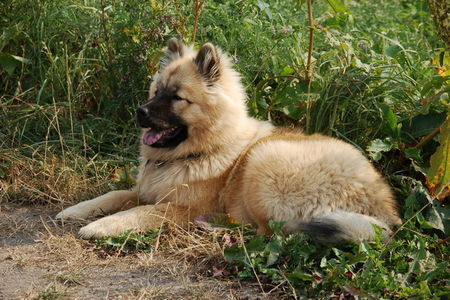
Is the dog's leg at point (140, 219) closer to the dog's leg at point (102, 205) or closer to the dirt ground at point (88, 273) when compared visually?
the dirt ground at point (88, 273)

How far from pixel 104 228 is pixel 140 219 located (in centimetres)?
24

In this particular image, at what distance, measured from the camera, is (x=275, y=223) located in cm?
355

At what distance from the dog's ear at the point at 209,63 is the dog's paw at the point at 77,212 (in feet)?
4.16

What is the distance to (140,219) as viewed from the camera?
391 cm

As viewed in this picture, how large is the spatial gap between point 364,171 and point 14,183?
2.69 meters

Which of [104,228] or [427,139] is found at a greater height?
[427,139]

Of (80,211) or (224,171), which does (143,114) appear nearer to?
(224,171)

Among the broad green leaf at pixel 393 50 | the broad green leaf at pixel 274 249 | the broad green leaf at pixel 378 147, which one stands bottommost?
the broad green leaf at pixel 274 249

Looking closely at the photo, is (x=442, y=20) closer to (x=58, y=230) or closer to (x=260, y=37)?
(x=260, y=37)

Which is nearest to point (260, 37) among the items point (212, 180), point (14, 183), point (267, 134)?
point (267, 134)

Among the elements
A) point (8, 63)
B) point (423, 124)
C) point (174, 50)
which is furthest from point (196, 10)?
point (423, 124)

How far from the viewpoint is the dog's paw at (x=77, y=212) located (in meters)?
4.13

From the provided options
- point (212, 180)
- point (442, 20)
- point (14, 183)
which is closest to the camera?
point (442, 20)

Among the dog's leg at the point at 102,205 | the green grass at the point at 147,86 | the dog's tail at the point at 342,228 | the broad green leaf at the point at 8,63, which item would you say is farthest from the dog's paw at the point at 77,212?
the broad green leaf at the point at 8,63
